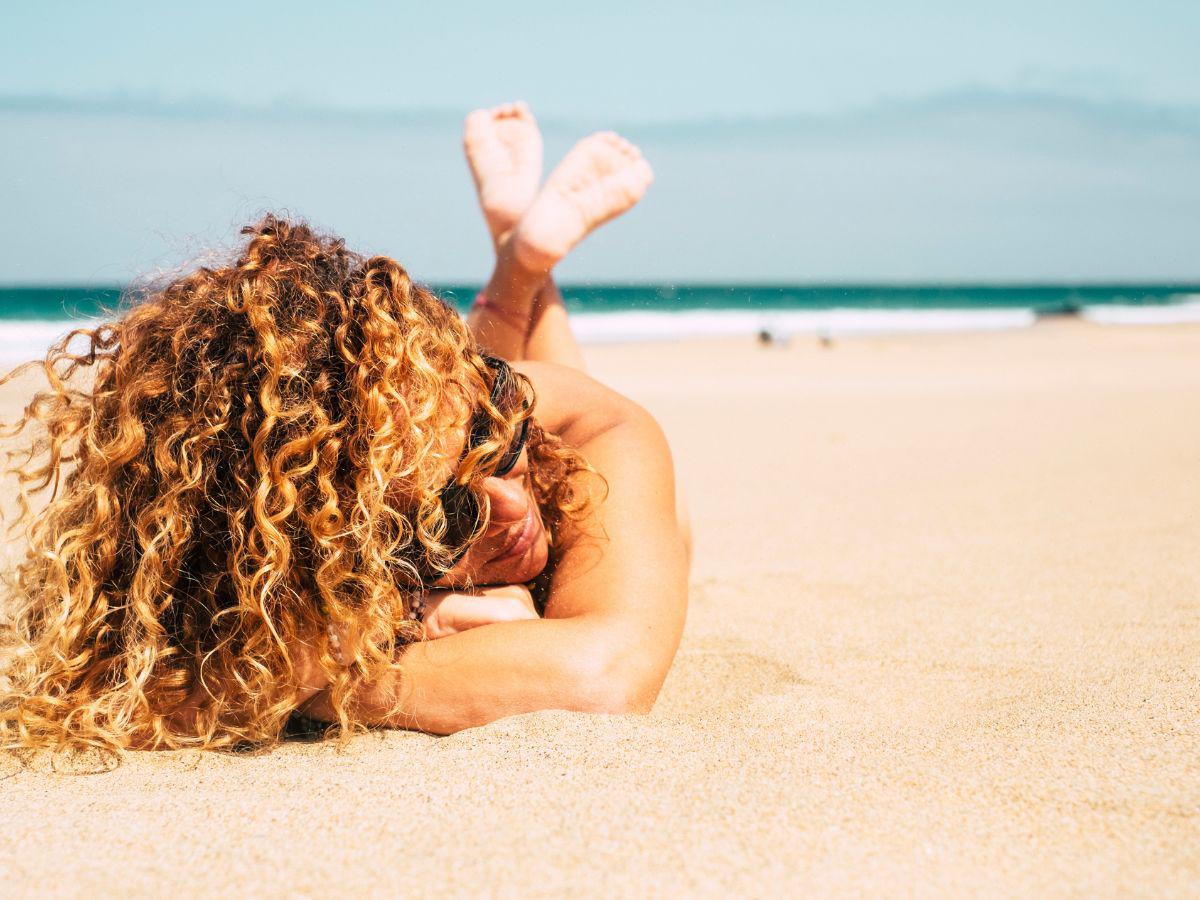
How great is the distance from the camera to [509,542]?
2.28m

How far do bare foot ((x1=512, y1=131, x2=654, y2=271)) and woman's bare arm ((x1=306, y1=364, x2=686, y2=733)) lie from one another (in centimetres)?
144

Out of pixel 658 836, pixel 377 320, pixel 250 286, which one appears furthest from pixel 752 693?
pixel 250 286

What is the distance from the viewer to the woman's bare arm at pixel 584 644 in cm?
202

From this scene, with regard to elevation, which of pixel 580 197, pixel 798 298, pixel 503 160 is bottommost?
pixel 798 298

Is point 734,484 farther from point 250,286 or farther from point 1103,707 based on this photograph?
point 250,286

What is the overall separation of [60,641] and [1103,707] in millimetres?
2006

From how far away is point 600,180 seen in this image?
3.86 meters

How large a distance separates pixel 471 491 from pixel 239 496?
17.0 inches

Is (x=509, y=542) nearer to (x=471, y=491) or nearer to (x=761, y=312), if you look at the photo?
(x=471, y=491)

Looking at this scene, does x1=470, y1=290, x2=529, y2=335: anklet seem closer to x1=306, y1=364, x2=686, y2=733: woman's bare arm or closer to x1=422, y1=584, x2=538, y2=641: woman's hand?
x1=306, y1=364, x2=686, y2=733: woman's bare arm

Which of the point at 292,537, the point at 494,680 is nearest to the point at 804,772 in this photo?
the point at 494,680

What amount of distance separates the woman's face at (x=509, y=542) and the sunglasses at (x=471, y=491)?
0.04m

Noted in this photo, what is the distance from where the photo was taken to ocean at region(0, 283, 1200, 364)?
22.6 metres

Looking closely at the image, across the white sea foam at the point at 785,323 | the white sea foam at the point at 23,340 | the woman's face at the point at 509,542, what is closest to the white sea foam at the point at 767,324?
the white sea foam at the point at 785,323
